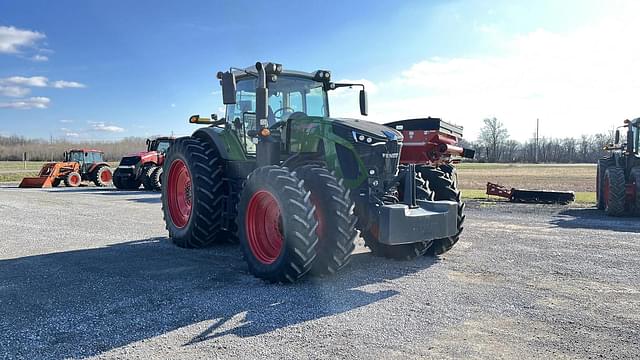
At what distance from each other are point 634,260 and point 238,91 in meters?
6.39

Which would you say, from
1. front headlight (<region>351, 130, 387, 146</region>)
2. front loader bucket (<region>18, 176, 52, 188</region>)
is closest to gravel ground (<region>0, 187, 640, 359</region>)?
front headlight (<region>351, 130, 387, 146</region>)

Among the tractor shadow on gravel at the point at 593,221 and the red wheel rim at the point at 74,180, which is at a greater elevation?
the red wheel rim at the point at 74,180

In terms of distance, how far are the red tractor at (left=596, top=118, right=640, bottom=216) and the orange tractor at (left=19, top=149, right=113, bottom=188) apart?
23245 mm

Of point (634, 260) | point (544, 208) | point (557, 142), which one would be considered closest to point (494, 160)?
point (557, 142)

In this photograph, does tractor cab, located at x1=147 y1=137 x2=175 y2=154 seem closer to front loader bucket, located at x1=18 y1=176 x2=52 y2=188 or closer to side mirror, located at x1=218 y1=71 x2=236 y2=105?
front loader bucket, located at x1=18 y1=176 x2=52 y2=188

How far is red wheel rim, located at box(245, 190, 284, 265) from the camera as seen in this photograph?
20.1 feet

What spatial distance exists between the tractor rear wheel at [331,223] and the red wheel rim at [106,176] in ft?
78.6

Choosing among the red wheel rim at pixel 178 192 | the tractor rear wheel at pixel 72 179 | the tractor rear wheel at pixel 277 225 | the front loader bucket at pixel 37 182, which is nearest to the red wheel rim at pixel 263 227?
the tractor rear wheel at pixel 277 225

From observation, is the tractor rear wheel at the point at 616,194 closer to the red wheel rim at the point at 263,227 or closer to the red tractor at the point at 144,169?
the red wheel rim at the point at 263,227

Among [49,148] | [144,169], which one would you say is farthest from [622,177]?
[49,148]

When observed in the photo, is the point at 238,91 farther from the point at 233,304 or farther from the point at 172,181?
the point at 233,304

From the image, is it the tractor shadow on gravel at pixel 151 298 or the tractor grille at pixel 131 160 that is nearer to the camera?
the tractor shadow on gravel at pixel 151 298

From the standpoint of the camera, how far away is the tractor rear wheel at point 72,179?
2616 cm

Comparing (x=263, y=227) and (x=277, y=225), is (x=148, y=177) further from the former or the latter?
(x=277, y=225)
